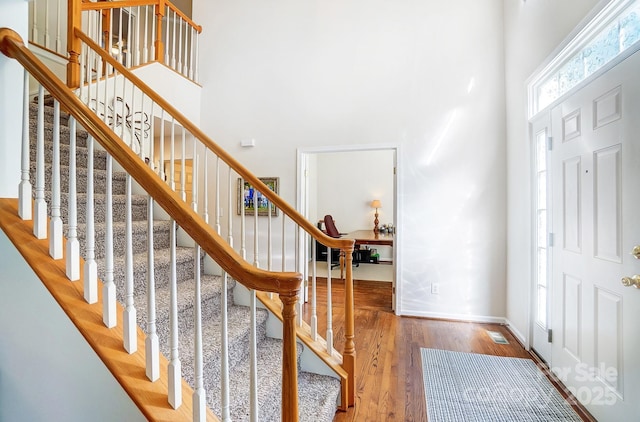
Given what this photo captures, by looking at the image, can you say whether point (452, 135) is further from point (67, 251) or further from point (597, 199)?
point (67, 251)

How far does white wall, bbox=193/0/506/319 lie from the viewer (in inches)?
128

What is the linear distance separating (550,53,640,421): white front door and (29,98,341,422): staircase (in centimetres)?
150

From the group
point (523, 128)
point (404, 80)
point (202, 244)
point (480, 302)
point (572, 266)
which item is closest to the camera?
point (202, 244)

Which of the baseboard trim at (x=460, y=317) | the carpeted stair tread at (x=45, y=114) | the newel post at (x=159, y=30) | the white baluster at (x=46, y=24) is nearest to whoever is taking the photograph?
the carpeted stair tread at (x=45, y=114)

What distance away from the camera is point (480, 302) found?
3258mm

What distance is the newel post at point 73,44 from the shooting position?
8.59 feet

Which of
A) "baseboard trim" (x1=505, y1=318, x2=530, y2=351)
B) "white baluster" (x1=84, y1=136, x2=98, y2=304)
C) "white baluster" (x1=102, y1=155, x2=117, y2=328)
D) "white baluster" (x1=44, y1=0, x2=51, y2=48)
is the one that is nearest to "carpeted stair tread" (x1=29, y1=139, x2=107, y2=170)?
"white baluster" (x1=84, y1=136, x2=98, y2=304)

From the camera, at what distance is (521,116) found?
2.83 m

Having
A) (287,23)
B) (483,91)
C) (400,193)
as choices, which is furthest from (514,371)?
(287,23)

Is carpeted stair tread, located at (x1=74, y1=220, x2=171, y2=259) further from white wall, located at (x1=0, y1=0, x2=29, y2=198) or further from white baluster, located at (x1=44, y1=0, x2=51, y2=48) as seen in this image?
white baluster, located at (x1=44, y1=0, x2=51, y2=48)

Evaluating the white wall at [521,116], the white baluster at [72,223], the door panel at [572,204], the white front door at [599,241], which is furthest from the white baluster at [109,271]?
the white wall at [521,116]

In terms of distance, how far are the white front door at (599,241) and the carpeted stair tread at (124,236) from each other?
2541mm

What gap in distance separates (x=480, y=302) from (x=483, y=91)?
2323mm

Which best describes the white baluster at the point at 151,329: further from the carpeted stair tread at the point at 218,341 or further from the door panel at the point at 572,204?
the door panel at the point at 572,204
